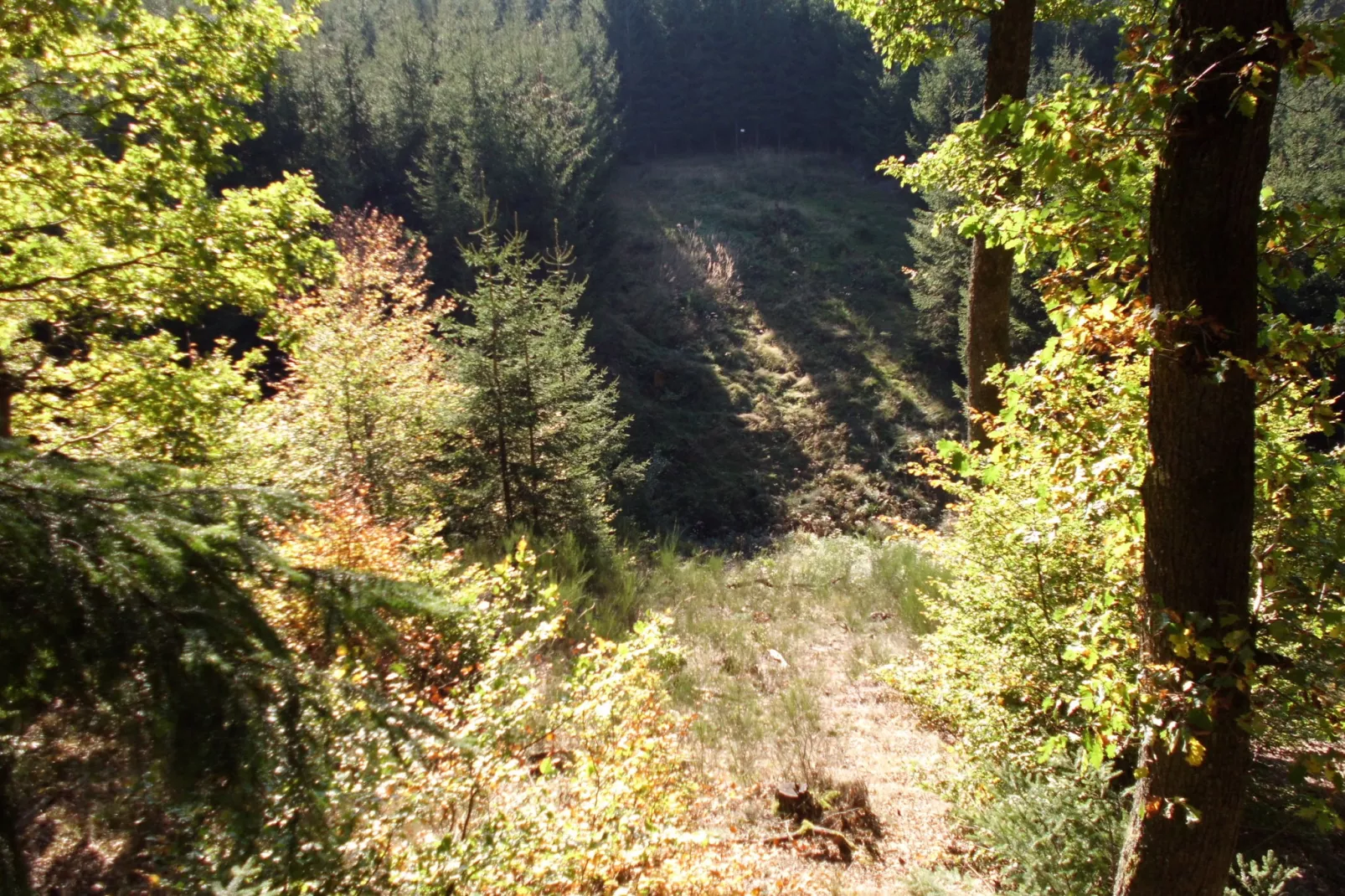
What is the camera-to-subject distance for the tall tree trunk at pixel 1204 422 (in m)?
2.21

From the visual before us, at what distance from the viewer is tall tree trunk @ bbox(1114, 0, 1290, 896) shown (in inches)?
87.1

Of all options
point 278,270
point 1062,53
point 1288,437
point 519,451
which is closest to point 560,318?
point 519,451

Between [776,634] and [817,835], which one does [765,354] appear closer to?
[776,634]

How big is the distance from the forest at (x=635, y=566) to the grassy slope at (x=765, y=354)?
7.46 m

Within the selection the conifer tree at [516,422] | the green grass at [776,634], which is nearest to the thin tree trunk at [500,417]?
the conifer tree at [516,422]

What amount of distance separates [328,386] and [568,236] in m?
15.4

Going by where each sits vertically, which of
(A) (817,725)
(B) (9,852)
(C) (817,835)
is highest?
(B) (9,852)

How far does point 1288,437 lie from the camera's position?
4352 mm

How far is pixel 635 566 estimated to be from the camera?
9531 millimetres

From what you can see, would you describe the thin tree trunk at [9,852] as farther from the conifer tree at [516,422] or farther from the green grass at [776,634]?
the conifer tree at [516,422]

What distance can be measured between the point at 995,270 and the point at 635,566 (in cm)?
563

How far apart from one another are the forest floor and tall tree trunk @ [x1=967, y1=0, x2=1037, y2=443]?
256 centimetres

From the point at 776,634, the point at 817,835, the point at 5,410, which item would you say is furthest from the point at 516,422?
the point at 817,835

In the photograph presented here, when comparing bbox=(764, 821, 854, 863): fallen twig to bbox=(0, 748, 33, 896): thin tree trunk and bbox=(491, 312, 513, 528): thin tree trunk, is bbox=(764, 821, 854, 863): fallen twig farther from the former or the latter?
bbox=(491, 312, 513, 528): thin tree trunk
